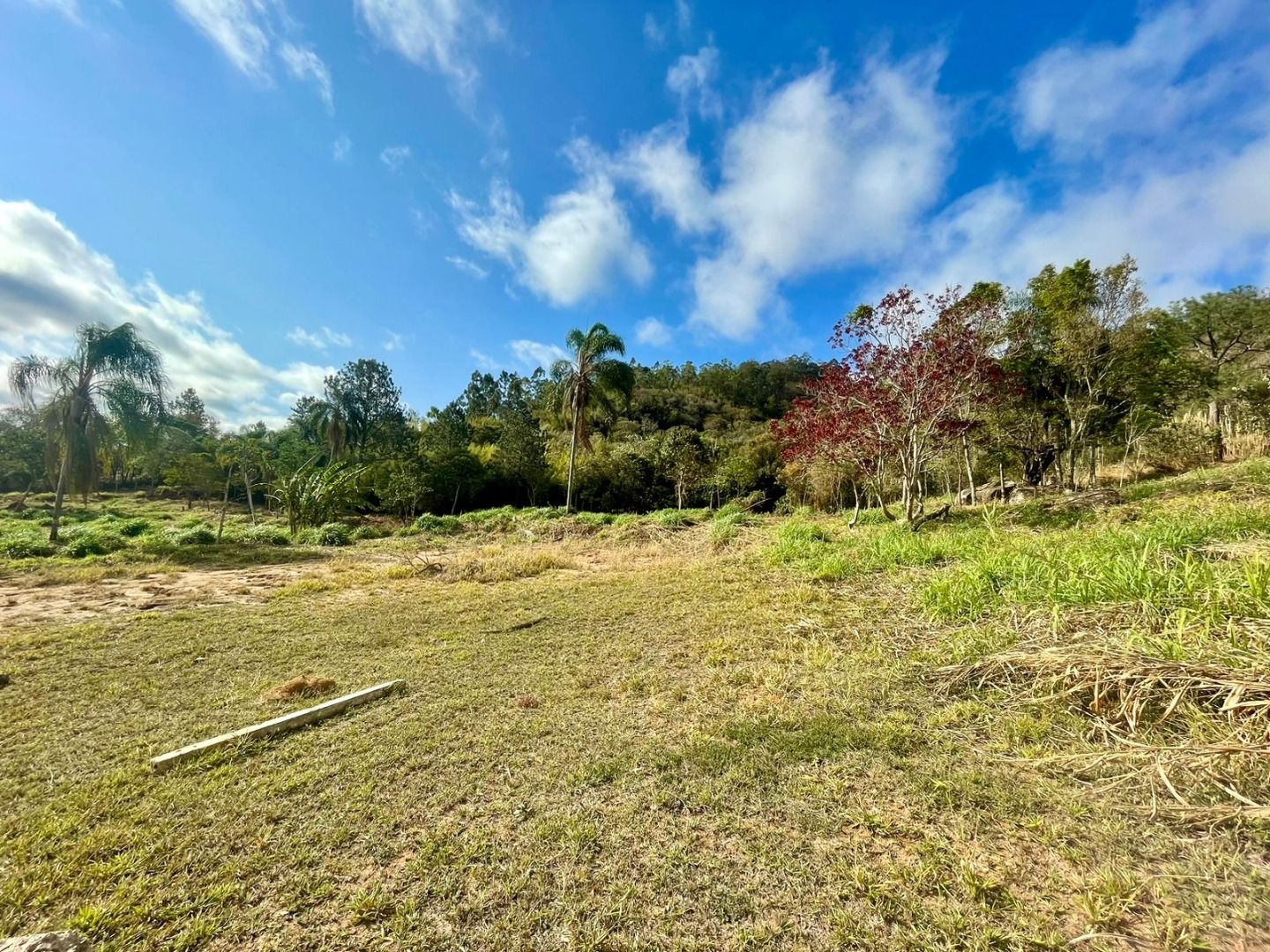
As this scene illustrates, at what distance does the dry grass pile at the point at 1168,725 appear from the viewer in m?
1.98

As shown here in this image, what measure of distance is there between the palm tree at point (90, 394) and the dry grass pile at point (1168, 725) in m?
17.7

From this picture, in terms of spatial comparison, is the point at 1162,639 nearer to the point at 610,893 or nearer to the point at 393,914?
the point at 610,893

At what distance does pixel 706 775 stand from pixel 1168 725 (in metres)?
2.44

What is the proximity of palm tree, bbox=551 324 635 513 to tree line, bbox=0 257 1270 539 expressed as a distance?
0.07 metres

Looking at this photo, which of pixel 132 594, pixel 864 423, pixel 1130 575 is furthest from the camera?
pixel 864 423

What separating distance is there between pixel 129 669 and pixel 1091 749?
7.02 metres

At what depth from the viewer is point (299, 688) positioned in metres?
3.57

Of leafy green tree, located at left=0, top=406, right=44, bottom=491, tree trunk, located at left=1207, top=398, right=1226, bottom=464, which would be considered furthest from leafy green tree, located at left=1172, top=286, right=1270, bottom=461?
leafy green tree, located at left=0, top=406, right=44, bottom=491

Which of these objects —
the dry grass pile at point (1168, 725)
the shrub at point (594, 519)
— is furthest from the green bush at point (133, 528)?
the dry grass pile at point (1168, 725)

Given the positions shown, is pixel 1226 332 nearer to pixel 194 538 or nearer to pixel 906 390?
pixel 906 390

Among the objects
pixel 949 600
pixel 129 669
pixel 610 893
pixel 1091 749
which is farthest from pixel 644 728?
pixel 129 669

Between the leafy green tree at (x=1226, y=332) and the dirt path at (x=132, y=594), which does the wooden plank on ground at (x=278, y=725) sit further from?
the leafy green tree at (x=1226, y=332)

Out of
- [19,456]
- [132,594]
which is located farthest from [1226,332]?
[19,456]

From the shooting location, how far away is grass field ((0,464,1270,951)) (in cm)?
164
